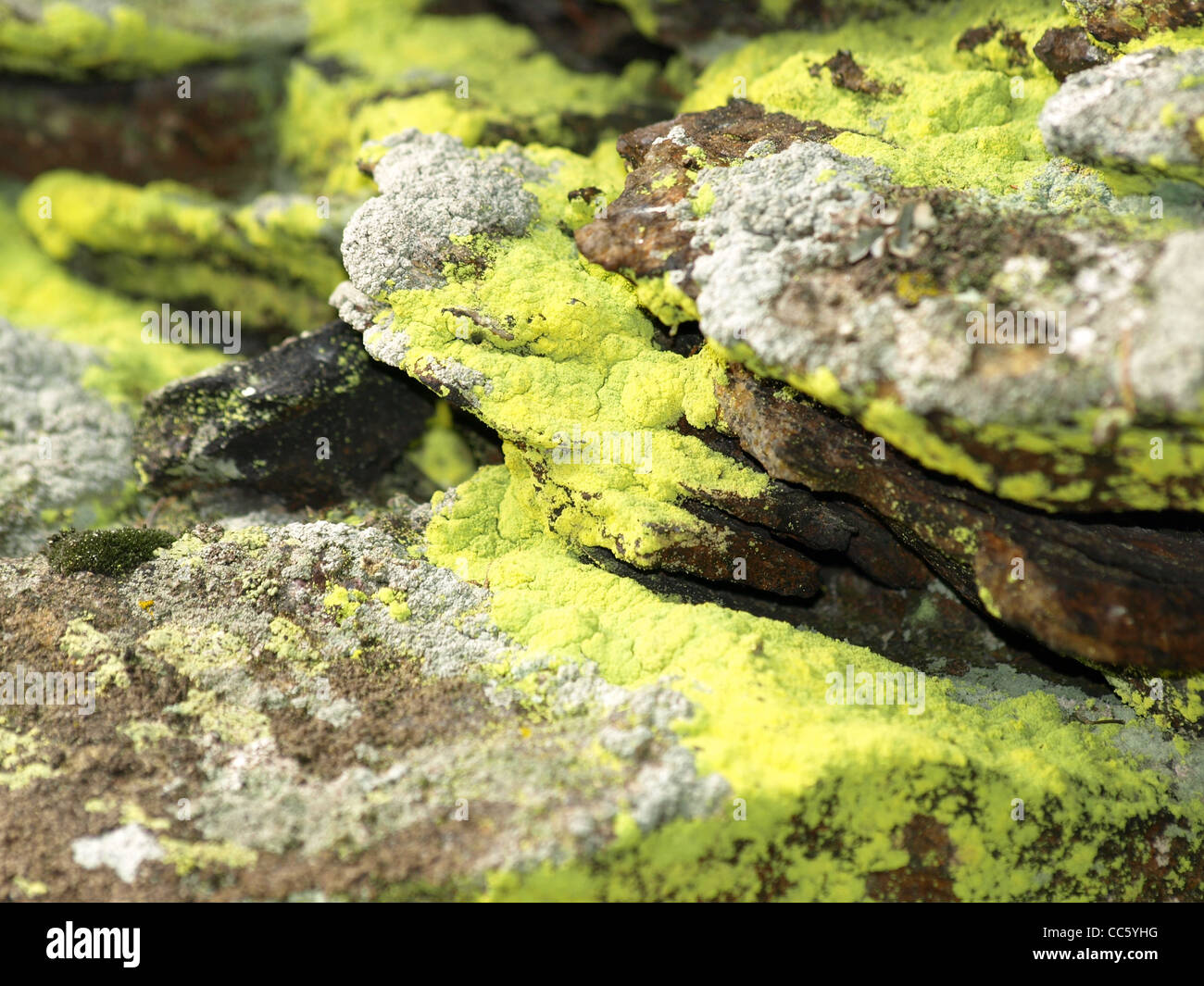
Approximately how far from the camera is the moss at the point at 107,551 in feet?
18.5

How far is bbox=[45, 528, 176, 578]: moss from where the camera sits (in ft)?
18.5

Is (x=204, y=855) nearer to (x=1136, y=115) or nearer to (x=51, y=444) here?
(x=51, y=444)

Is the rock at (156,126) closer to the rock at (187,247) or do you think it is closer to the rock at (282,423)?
the rock at (187,247)

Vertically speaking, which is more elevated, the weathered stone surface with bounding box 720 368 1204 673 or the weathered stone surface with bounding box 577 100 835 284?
the weathered stone surface with bounding box 577 100 835 284

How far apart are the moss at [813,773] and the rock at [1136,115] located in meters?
2.97

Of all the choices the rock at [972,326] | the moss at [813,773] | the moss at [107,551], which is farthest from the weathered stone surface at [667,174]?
the moss at [107,551]

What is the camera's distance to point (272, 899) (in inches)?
166

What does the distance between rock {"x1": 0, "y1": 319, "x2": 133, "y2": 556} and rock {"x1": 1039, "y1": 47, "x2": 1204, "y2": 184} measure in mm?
6808

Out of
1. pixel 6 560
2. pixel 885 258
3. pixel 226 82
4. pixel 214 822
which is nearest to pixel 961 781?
pixel 885 258

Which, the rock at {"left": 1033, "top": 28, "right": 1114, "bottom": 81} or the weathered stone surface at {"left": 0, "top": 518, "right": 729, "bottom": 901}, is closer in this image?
the weathered stone surface at {"left": 0, "top": 518, "right": 729, "bottom": 901}

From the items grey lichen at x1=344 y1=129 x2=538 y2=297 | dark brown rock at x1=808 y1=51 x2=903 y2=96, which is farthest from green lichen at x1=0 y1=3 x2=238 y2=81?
dark brown rock at x1=808 y1=51 x2=903 y2=96

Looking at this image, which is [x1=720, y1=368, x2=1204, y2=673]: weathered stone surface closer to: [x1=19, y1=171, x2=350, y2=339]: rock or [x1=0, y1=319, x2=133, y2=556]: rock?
[x1=19, y1=171, x2=350, y2=339]: rock

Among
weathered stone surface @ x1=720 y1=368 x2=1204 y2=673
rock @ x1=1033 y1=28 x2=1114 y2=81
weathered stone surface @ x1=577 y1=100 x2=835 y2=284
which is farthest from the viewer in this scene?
rock @ x1=1033 y1=28 x2=1114 y2=81
